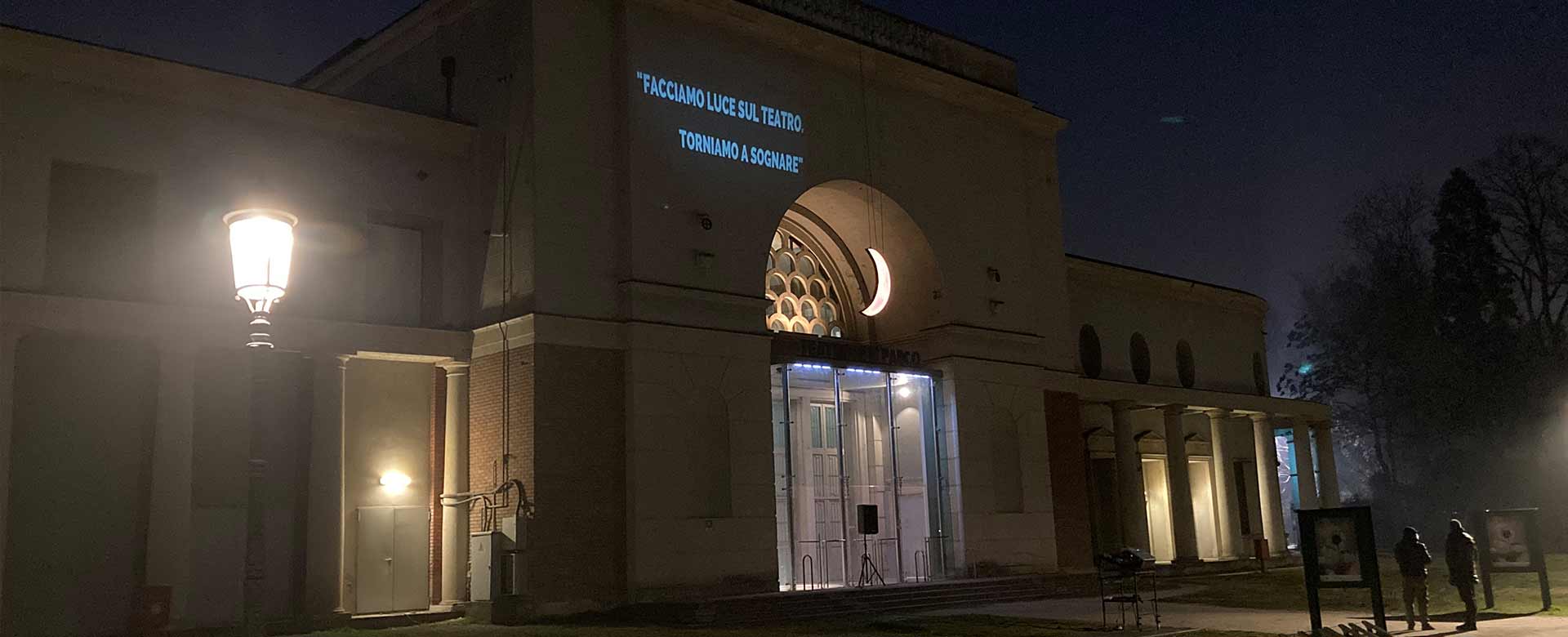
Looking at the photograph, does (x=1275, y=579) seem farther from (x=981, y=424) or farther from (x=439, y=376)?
(x=439, y=376)

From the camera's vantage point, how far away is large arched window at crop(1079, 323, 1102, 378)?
1324 inches

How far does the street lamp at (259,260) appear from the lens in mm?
9469

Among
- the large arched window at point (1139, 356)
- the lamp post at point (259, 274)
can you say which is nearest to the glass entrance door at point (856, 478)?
the large arched window at point (1139, 356)

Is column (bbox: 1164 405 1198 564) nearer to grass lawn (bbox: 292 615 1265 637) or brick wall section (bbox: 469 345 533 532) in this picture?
grass lawn (bbox: 292 615 1265 637)

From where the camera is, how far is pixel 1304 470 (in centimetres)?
3900

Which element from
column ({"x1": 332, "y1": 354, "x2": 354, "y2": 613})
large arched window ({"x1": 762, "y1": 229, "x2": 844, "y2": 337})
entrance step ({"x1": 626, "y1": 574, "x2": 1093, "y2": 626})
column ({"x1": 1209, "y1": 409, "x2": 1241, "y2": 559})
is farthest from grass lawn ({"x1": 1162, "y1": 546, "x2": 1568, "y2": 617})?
column ({"x1": 332, "y1": 354, "x2": 354, "y2": 613})

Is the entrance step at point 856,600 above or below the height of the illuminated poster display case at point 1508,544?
below

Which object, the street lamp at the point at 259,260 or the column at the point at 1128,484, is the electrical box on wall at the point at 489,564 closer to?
the street lamp at the point at 259,260

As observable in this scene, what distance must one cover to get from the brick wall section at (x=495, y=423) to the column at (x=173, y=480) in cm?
447

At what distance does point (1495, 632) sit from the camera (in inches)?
615

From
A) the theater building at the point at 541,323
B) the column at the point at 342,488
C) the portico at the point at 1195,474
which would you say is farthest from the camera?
the portico at the point at 1195,474

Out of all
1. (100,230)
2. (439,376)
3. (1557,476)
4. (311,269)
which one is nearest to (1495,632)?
(439,376)

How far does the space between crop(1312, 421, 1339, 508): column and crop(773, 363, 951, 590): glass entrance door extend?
18141mm

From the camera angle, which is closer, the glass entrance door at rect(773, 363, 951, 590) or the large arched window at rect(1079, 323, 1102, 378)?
the glass entrance door at rect(773, 363, 951, 590)
